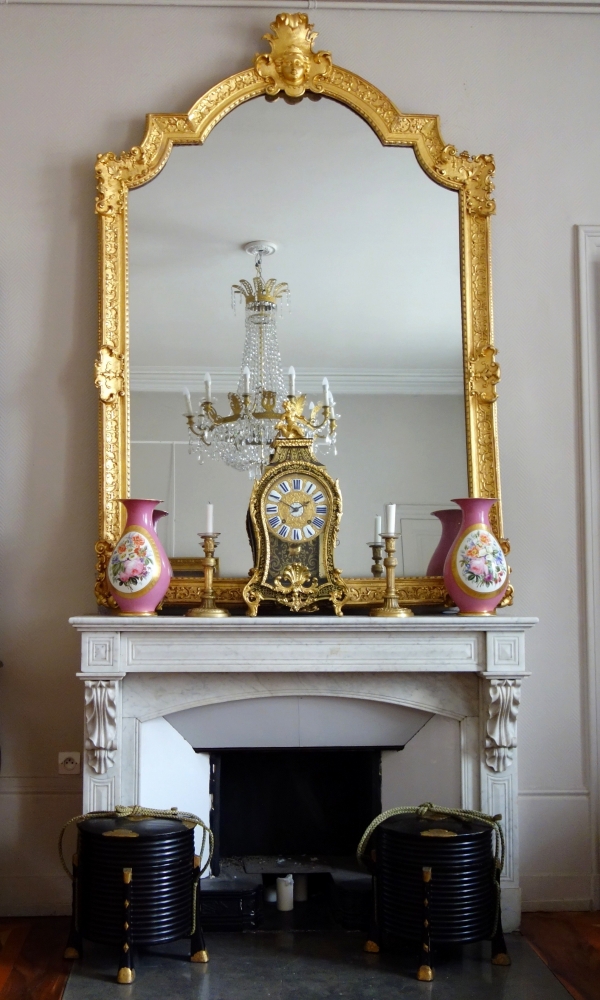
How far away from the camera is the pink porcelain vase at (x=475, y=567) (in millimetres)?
2777

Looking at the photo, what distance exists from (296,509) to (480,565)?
610 millimetres

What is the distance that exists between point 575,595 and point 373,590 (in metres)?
0.72

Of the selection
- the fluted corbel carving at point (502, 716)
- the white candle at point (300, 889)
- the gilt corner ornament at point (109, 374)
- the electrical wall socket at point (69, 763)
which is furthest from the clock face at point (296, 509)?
the white candle at point (300, 889)

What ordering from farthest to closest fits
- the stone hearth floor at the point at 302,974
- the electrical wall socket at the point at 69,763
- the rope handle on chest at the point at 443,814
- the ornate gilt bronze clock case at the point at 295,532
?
the electrical wall socket at the point at 69,763, the ornate gilt bronze clock case at the point at 295,532, the rope handle on chest at the point at 443,814, the stone hearth floor at the point at 302,974

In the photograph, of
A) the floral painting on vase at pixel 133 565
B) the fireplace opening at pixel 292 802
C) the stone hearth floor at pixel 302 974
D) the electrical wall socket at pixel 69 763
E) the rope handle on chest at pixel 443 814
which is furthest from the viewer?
the fireplace opening at pixel 292 802

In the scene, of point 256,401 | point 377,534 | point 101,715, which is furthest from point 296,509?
point 101,715

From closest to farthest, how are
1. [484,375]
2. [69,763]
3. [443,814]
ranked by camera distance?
1. [443,814]
2. [69,763]
3. [484,375]

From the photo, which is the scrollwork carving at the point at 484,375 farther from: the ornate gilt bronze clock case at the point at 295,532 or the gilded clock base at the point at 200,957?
the gilded clock base at the point at 200,957

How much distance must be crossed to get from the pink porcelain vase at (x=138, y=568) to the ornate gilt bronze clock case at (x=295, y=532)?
0.94ft

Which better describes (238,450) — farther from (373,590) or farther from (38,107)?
(38,107)

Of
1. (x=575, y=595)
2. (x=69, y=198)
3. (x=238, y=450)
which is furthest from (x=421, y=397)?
(x=69, y=198)

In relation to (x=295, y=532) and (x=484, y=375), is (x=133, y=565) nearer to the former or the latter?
(x=295, y=532)

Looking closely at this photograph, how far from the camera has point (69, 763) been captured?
2977mm

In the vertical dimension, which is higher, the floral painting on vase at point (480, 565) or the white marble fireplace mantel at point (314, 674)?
the floral painting on vase at point (480, 565)
